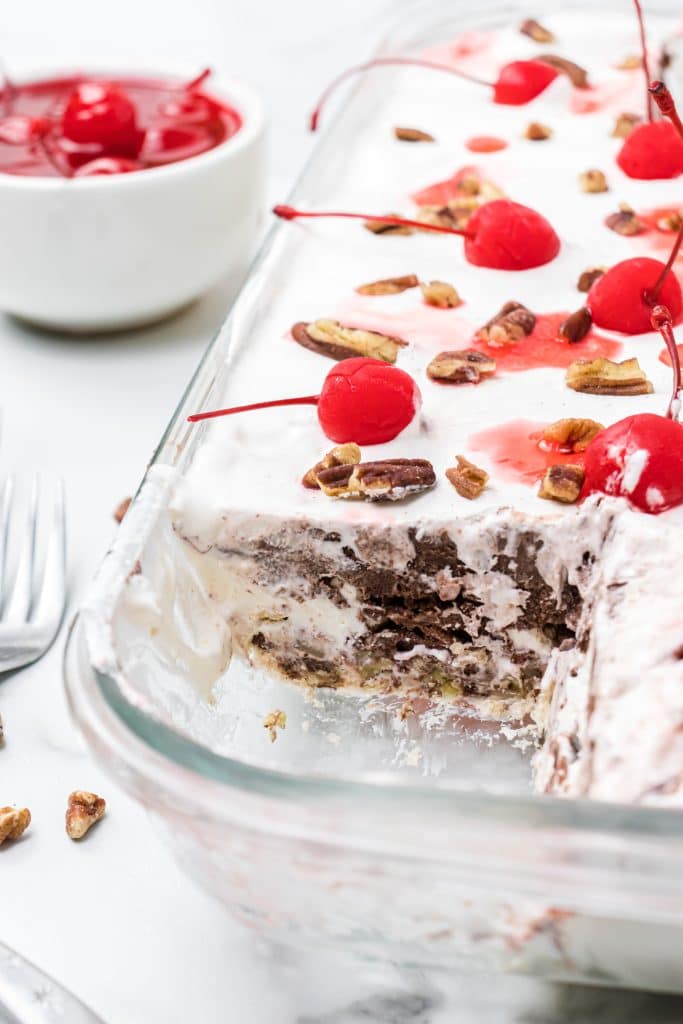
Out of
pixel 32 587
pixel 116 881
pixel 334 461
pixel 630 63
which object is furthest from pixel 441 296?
pixel 630 63

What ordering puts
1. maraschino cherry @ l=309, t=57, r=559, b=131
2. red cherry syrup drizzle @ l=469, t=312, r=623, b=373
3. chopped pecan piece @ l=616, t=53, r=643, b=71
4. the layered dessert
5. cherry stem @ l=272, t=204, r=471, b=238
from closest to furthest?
the layered dessert → red cherry syrup drizzle @ l=469, t=312, r=623, b=373 → cherry stem @ l=272, t=204, r=471, b=238 → maraschino cherry @ l=309, t=57, r=559, b=131 → chopped pecan piece @ l=616, t=53, r=643, b=71

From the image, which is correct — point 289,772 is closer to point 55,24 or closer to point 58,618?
point 58,618

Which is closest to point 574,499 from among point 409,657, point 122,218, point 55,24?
point 409,657

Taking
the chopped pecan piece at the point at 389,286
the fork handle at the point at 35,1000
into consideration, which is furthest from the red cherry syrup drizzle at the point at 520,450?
the fork handle at the point at 35,1000

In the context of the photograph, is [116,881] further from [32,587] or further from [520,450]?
[520,450]

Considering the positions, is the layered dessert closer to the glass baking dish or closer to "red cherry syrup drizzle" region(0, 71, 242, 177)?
the glass baking dish

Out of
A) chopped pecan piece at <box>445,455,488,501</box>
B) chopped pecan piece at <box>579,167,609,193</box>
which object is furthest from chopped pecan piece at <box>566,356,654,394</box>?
chopped pecan piece at <box>579,167,609,193</box>
